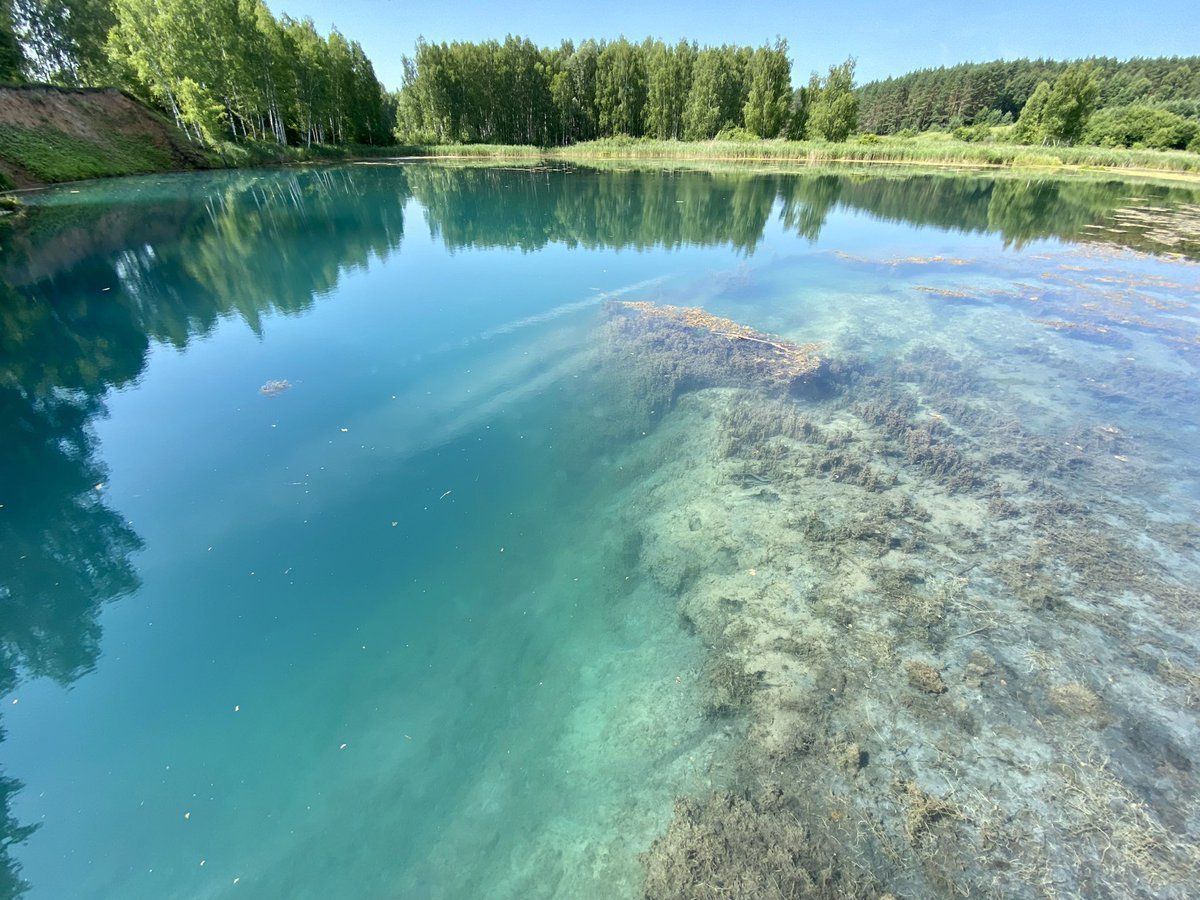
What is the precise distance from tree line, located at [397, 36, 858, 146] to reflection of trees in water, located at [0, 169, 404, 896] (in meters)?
45.3

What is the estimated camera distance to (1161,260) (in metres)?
17.8

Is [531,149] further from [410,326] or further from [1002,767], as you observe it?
[1002,767]

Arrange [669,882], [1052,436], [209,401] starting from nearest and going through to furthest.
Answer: [669,882], [1052,436], [209,401]

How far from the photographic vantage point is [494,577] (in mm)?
5281

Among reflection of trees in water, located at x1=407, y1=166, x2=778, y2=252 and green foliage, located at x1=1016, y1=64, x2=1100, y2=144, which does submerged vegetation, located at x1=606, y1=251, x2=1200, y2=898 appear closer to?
reflection of trees in water, located at x1=407, y1=166, x2=778, y2=252

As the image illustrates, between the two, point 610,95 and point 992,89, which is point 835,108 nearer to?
point 610,95

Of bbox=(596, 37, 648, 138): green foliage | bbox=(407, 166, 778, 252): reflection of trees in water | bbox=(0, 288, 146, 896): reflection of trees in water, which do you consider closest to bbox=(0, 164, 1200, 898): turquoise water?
bbox=(0, 288, 146, 896): reflection of trees in water

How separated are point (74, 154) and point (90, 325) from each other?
1318 inches

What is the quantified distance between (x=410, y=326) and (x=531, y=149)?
54.4m

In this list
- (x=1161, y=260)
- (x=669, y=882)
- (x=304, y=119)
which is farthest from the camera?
(x=304, y=119)

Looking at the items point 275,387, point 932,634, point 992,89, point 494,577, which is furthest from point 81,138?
point 992,89

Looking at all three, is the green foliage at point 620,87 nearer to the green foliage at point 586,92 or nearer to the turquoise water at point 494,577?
the green foliage at point 586,92

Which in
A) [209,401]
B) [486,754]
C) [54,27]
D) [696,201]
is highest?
[54,27]

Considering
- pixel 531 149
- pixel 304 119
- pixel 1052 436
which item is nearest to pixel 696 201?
pixel 1052 436
